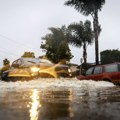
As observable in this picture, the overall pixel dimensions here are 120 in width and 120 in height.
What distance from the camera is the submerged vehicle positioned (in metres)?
16.0

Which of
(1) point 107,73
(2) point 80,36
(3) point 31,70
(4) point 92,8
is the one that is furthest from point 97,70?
(2) point 80,36

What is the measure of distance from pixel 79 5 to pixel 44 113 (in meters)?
31.9

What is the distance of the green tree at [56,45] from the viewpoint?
5638 cm

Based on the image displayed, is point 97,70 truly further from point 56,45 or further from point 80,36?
point 56,45

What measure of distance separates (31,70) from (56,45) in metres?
41.2

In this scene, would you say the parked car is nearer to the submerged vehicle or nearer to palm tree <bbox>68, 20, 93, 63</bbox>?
the submerged vehicle

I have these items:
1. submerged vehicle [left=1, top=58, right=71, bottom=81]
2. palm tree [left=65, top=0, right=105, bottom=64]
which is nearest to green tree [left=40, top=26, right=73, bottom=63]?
palm tree [left=65, top=0, right=105, bottom=64]

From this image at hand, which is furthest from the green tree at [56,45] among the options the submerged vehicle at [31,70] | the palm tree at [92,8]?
the submerged vehicle at [31,70]

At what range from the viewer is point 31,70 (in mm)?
16406

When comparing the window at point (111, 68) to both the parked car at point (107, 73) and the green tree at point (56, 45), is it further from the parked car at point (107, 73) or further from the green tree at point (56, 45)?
the green tree at point (56, 45)

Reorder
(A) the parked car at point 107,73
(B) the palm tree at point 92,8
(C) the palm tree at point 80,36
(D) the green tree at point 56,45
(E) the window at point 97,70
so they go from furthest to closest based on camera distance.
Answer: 1. (D) the green tree at point 56,45
2. (C) the palm tree at point 80,36
3. (B) the palm tree at point 92,8
4. (E) the window at point 97,70
5. (A) the parked car at point 107,73

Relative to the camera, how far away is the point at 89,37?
47.9 metres

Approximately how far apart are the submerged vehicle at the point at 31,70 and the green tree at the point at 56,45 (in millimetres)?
37439

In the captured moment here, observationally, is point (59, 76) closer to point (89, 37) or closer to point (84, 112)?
point (84, 112)
